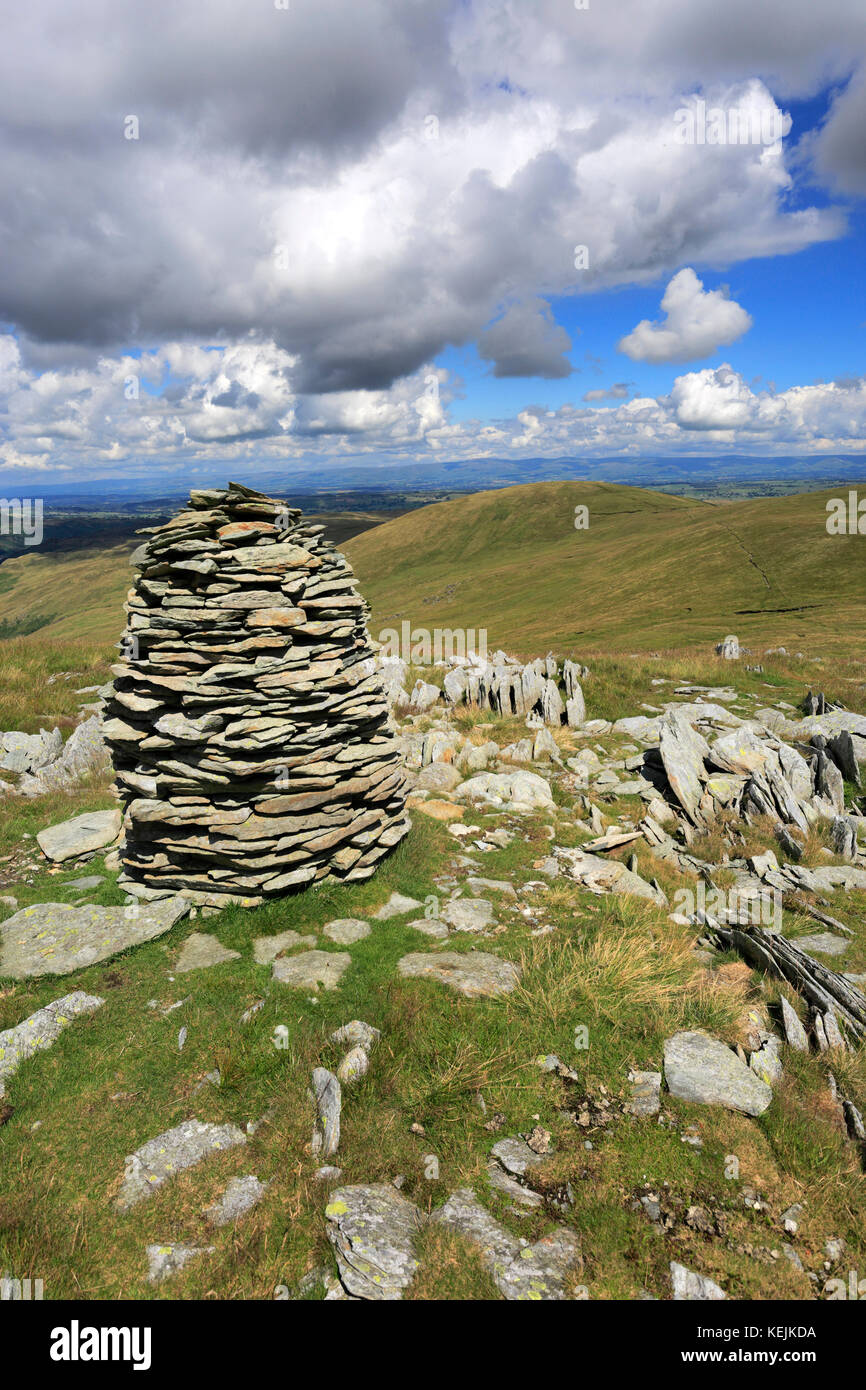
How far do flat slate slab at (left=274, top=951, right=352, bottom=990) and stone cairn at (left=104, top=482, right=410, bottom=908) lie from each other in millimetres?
1421

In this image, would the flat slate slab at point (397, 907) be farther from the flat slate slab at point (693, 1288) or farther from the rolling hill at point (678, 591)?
the rolling hill at point (678, 591)

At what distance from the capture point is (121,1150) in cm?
593

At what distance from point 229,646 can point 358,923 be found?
498 cm

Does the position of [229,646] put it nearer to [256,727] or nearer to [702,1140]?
[256,727]

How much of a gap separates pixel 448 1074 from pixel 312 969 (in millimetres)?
2599

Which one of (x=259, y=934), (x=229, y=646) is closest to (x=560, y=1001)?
(x=259, y=934)

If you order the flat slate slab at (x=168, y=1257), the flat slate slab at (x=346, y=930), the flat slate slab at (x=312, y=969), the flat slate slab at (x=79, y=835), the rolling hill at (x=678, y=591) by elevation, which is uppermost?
the rolling hill at (x=678, y=591)

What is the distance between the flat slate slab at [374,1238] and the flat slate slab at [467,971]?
103 inches

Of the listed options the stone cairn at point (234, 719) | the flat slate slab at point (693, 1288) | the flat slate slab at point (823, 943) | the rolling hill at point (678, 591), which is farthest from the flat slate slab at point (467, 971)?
the rolling hill at point (678, 591)

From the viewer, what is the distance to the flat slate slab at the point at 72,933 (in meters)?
8.45

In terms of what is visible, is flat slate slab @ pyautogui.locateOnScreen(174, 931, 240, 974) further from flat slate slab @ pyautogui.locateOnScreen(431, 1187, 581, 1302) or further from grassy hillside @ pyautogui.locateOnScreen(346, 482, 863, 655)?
grassy hillside @ pyautogui.locateOnScreen(346, 482, 863, 655)
